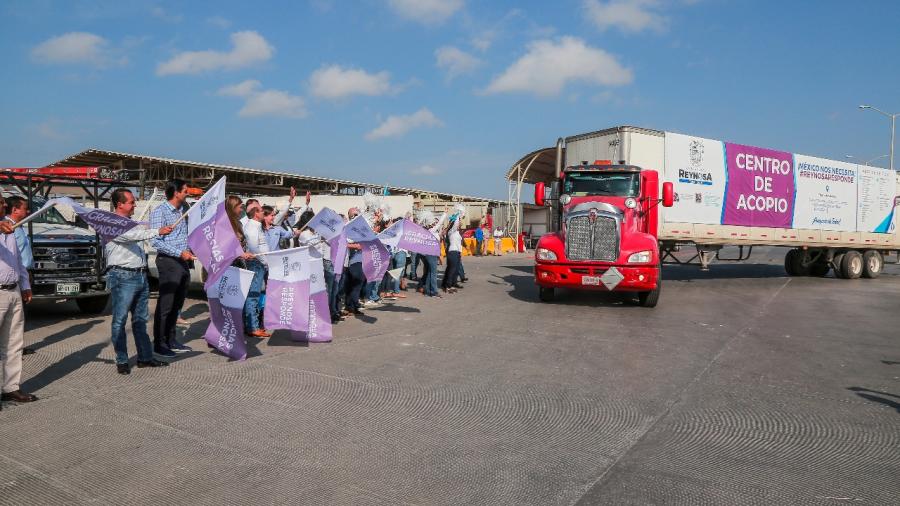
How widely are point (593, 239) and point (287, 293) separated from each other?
21.0ft

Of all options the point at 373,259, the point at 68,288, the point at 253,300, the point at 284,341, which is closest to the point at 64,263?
the point at 68,288

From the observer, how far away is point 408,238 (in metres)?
10.8

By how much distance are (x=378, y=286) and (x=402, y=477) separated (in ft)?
28.3

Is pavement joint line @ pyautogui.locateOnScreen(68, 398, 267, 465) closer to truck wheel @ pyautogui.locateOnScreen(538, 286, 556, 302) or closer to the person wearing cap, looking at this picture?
the person wearing cap

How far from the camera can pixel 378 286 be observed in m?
12.2

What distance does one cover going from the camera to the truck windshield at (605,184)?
12656 millimetres

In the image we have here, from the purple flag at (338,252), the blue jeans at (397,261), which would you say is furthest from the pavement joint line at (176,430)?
the blue jeans at (397,261)

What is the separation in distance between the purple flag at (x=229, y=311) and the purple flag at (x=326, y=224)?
203cm

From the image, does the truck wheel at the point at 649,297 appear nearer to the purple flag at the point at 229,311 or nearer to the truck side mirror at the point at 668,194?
the truck side mirror at the point at 668,194

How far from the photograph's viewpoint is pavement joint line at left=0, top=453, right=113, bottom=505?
11.1 feet

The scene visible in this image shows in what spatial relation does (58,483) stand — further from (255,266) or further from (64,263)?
(64,263)

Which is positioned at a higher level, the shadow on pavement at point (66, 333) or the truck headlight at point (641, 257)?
the truck headlight at point (641, 257)

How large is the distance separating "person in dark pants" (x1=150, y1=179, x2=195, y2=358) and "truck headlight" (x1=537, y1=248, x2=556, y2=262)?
6.98 meters

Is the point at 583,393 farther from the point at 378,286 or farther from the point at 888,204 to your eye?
the point at 888,204
